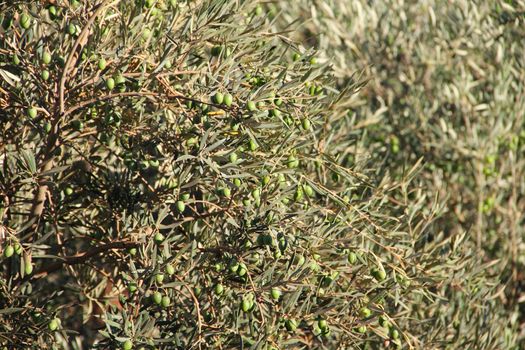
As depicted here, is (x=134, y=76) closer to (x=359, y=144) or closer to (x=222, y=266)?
(x=222, y=266)

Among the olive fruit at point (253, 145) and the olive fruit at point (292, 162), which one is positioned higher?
the olive fruit at point (253, 145)

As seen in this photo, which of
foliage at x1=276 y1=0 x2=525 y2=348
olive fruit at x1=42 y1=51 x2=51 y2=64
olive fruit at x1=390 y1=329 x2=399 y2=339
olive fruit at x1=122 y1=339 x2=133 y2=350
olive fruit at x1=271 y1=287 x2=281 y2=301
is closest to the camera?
olive fruit at x1=122 y1=339 x2=133 y2=350

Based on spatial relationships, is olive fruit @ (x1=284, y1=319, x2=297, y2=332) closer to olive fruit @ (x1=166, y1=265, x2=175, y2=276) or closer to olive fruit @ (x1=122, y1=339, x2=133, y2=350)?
olive fruit @ (x1=166, y1=265, x2=175, y2=276)

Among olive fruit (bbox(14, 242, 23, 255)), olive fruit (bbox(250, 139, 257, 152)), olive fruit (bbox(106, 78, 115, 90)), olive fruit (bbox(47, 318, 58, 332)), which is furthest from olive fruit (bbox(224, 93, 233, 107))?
olive fruit (bbox(47, 318, 58, 332))

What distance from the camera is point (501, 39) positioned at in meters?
7.28

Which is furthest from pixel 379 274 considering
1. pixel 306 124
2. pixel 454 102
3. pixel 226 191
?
pixel 454 102

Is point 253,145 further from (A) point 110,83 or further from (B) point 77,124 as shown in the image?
(B) point 77,124

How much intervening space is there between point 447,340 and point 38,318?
2.31 metres

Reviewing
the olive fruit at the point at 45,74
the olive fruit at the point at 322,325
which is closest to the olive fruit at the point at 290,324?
the olive fruit at the point at 322,325

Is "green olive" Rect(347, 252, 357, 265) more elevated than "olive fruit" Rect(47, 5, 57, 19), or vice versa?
"olive fruit" Rect(47, 5, 57, 19)

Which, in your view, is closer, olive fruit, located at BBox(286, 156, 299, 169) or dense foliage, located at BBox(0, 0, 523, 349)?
dense foliage, located at BBox(0, 0, 523, 349)

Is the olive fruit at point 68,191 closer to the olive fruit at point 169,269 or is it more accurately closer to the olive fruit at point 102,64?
the olive fruit at point 102,64

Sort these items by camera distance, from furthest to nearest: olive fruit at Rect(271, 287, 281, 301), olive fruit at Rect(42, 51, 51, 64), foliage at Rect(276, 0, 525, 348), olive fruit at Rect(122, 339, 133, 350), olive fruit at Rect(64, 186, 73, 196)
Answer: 1. foliage at Rect(276, 0, 525, 348)
2. olive fruit at Rect(64, 186, 73, 196)
3. olive fruit at Rect(42, 51, 51, 64)
4. olive fruit at Rect(271, 287, 281, 301)
5. olive fruit at Rect(122, 339, 133, 350)

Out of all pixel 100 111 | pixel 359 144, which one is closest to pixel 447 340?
pixel 359 144
